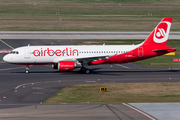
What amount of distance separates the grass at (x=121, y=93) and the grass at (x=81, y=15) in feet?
206

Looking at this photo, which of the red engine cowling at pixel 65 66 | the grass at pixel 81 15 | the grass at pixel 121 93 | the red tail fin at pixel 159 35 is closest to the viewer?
the grass at pixel 121 93

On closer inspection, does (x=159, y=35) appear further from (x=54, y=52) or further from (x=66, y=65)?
(x=54, y=52)

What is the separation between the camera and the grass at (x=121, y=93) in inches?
1101

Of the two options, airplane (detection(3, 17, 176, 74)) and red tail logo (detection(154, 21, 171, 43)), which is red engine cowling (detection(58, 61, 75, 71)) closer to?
airplane (detection(3, 17, 176, 74))

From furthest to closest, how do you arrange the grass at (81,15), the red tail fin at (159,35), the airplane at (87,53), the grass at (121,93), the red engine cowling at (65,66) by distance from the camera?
the grass at (81,15), the red tail fin at (159,35), the airplane at (87,53), the red engine cowling at (65,66), the grass at (121,93)

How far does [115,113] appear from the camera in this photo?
22609mm

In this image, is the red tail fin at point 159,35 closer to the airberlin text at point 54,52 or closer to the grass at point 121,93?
the grass at point 121,93

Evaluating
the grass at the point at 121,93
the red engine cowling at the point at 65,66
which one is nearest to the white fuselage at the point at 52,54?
the red engine cowling at the point at 65,66

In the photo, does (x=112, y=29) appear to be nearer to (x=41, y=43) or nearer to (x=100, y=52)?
(x=41, y=43)

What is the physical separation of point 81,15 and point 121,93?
104 metres

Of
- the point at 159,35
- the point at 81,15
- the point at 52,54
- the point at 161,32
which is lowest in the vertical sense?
the point at 52,54

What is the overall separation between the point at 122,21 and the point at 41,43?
49.6m

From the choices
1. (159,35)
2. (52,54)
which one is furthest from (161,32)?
(52,54)

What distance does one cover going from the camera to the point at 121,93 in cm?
3086
